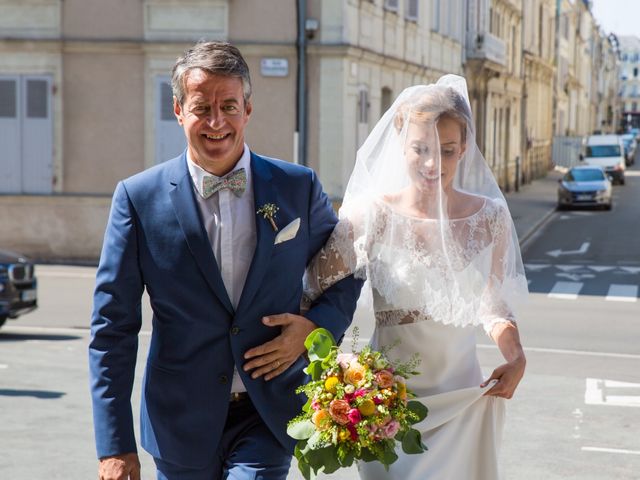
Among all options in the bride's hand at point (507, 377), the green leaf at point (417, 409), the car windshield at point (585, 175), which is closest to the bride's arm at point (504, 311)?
the bride's hand at point (507, 377)

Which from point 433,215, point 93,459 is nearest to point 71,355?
point 93,459

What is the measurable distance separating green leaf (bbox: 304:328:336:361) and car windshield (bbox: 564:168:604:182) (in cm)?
3859

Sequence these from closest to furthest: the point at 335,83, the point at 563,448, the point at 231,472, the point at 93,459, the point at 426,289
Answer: the point at 231,472
the point at 426,289
the point at 93,459
the point at 563,448
the point at 335,83

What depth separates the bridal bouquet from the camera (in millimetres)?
3787

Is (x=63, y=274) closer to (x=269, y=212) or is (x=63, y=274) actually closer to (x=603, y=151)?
(x=269, y=212)

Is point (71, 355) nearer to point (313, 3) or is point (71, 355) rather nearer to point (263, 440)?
point (263, 440)

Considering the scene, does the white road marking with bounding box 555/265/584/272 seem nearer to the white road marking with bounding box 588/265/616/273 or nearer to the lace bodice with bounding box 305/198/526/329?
the white road marking with bounding box 588/265/616/273

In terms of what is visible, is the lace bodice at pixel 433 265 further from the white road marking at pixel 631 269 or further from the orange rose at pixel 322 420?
the white road marking at pixel 631 269

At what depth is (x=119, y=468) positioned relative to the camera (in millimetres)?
3871

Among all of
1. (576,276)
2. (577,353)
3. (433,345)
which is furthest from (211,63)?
(576,276)

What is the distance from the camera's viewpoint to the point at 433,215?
4.89 m

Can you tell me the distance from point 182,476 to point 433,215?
148cm

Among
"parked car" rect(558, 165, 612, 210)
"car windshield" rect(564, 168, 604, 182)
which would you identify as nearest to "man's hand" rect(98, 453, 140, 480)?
"parked car" rect(558, 165, 612, 210)

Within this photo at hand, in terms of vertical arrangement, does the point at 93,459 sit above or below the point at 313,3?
below
